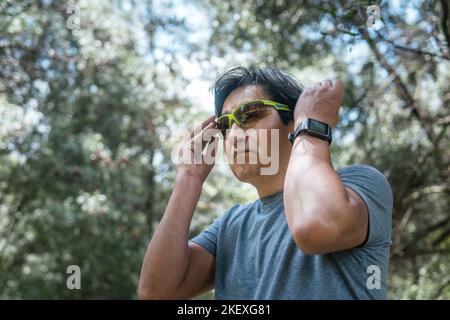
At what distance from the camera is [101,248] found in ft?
25.7

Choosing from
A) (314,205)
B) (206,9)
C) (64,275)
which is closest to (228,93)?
(314,205)

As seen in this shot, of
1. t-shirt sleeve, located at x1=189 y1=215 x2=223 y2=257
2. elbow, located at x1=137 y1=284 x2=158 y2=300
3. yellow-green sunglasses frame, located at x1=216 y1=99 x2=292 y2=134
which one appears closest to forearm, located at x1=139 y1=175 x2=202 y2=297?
elbow, located at x1=137 y1=284 x2=158 y2=300

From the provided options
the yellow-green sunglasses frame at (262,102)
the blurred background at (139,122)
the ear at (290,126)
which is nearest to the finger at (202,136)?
the yellow-green sunglasses frame at (262,102)

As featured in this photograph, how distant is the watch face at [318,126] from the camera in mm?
1550

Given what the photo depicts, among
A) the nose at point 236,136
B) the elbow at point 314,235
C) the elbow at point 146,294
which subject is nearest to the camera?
the elbow at point 314,235

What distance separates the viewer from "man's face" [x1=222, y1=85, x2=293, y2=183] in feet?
6.08

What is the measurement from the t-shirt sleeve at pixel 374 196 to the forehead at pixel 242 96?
0.50 meters

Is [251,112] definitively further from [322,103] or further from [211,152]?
[322,103]

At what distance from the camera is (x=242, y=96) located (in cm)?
203

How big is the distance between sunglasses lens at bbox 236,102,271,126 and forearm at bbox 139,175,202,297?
15.0 inches

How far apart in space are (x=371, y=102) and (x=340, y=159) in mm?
791

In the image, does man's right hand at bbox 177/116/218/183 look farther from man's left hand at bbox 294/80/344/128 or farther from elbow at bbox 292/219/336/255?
elbow at bbox 292/219/336/255

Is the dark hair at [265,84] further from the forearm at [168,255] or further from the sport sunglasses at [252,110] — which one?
the forearm at [168,255]
